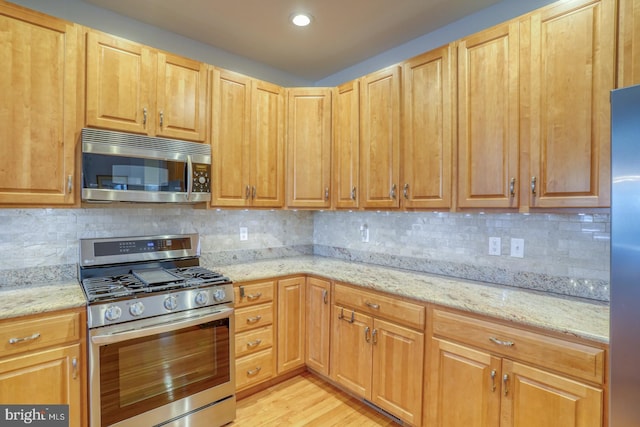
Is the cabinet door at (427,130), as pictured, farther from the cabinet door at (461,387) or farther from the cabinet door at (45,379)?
the cabinet door at (45,379)

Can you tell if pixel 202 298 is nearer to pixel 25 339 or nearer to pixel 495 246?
pixel 25 339

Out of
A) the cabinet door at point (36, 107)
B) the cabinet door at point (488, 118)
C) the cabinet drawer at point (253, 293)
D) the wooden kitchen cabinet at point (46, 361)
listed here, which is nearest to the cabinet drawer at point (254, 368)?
the cabinet drawer at point (253, 293)

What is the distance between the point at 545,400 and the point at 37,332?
2.35m

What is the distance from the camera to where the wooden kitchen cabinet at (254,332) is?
2.27 m

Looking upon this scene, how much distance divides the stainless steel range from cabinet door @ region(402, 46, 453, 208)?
4.65 feet

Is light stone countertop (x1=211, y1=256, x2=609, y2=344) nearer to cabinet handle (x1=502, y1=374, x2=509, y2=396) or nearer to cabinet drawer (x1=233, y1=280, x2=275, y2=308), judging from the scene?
cabinet drawer (x1=233, y1=280, x2=275, y2=308)

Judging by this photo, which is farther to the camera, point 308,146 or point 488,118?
point 308,146

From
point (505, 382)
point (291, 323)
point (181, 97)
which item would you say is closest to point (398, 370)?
point (505, 382)

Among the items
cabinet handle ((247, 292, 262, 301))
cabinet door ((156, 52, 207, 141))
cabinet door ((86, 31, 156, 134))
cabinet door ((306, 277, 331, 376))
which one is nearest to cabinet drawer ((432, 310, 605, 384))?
cabinet door ((306, 277, 331, 376))

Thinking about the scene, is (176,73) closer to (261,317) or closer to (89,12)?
(89,12)

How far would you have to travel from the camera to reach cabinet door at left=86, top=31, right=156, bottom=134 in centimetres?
192

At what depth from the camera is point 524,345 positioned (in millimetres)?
1478

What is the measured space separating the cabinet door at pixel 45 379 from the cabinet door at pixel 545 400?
6.93ft

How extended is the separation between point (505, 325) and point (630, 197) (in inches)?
29.7
